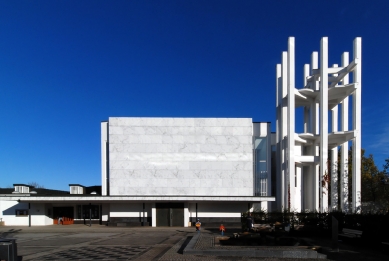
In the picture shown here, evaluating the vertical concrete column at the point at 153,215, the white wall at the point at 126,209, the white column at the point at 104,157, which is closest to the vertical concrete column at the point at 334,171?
the vertical concrete column at the point at 153,215

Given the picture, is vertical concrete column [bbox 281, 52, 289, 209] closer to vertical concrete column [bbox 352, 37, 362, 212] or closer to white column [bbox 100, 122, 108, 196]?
vertical concrete column [bbox 352, 37, 362, 212]

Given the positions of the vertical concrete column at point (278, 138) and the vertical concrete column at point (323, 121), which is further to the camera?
the vertical concrete column at point (278, 138)

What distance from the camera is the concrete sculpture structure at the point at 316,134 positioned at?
30688 mm

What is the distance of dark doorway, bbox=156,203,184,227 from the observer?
3491 centimetres

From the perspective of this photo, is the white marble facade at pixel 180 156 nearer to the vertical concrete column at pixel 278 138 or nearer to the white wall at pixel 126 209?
the white wall at pixel 126 209

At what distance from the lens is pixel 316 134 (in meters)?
33.5

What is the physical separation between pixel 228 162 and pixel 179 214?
22.5 ft

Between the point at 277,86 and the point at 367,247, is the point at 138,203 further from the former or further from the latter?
the point at 367,247

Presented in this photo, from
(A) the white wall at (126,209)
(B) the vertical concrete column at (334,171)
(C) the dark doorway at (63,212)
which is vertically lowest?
(C) the dark doorway at (63,212)

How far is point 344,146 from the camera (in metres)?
34.5

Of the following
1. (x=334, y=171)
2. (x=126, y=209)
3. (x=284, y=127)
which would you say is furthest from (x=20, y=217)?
(x=334, y=171)

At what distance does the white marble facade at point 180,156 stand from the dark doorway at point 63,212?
279 inches

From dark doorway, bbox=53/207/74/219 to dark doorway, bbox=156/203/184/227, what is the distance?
34.8 ft

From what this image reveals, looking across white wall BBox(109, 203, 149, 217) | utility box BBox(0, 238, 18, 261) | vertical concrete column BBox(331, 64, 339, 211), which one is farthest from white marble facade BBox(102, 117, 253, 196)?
utility box BBox(0, 238, 18, 261)
